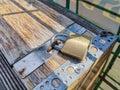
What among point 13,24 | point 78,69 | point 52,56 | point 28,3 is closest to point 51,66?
point 52,56

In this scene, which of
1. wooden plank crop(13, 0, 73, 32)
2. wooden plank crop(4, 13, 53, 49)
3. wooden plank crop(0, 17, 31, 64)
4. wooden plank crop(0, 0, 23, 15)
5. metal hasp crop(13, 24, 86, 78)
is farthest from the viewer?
wooden plank crop(0, 0, 23, 15)

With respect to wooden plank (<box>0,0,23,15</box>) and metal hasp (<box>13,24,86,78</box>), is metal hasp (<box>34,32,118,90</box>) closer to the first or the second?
metal hasp (<box>13,24,86,78</box>)

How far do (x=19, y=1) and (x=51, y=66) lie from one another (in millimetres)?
1213

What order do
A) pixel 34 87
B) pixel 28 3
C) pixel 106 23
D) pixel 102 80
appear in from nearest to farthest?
1. pixel 34 87
2. pixel 28 3
3. pixel 102 80
4. pixel 106 23

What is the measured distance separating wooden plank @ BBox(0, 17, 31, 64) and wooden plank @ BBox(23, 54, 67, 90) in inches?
8.9

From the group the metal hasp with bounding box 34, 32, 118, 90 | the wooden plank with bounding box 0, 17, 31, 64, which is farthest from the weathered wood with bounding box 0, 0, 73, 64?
the metal hasp with bounding box 34, 32, 118, 90

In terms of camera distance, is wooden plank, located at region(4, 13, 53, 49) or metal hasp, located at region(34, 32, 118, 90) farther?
wooden plank, located at region(4, 13, 53, 49)

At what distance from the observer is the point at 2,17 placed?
5.60ft

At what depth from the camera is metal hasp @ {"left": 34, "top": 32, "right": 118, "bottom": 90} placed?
1.00m

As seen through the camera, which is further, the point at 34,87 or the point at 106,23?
the point at 106,23

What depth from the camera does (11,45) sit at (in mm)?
1354

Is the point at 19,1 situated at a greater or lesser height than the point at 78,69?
greater

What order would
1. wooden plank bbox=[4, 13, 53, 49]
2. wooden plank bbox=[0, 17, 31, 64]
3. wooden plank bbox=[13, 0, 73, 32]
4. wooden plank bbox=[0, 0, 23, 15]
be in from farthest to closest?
wooden plank bbox=[0, 0, 23, 15] → wooden plank bbox=[13, 0, 73, 32] → wooden plank bbox=[4, 13, 53, 49] → wooden plank bbox=[0, 17, 31, 64]

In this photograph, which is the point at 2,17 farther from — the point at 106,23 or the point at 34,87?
the point at 106,23
